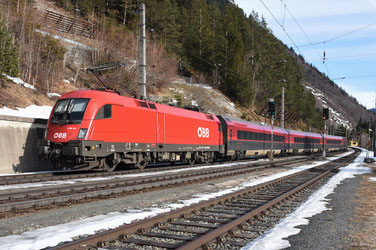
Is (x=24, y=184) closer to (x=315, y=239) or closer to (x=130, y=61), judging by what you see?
(x=315, y=239)

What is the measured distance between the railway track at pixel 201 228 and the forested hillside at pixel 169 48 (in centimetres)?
2188

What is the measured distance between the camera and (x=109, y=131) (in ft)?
51.5

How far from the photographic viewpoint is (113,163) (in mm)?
16797

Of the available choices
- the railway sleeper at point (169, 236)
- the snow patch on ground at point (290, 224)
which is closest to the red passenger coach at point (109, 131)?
the snow patch on ground at point (290, 224)

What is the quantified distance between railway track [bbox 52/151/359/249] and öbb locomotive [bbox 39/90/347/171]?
728 cm

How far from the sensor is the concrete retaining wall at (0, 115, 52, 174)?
1634cm

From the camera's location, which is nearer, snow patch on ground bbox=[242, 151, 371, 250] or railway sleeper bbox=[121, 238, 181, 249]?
railway sleeper bbox=[121, 238, 181, 249]

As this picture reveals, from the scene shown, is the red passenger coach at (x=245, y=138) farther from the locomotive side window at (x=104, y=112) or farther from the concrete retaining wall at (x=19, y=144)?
the concrete retaining wall at (x=19, y=144)

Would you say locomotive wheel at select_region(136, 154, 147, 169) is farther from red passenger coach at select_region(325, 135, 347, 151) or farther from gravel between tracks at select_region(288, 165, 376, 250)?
red passenger coach at select_region(325, 135, 347, 151)

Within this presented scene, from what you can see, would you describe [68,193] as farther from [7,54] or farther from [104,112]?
[7,54]

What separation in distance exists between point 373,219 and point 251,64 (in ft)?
248

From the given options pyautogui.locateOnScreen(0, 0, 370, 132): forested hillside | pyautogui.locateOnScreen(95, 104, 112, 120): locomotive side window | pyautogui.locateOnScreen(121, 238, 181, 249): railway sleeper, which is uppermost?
pyautogui.locateOnScreen(0, 0, 370, 132): forested hillside

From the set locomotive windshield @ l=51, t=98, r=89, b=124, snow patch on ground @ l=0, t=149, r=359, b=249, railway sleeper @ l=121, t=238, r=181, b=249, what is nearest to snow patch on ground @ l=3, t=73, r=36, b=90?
locomotive windshield @ l=51, t=98, r=89, b=124

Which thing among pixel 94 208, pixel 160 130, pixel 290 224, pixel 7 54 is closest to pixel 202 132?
pixel 160 130
